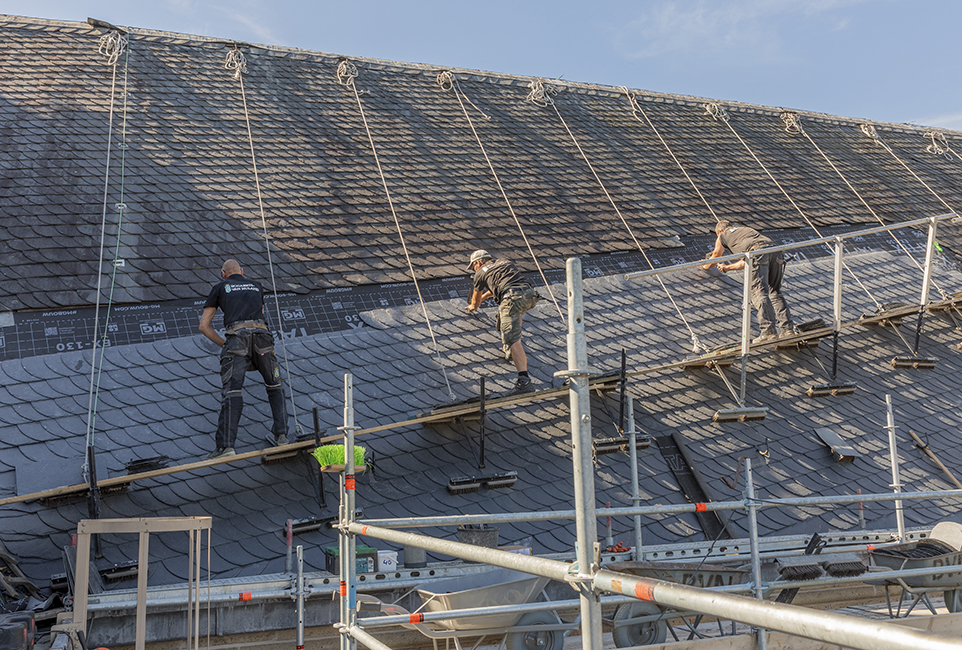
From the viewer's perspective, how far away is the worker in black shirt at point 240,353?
6402 mm

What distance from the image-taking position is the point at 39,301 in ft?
23.5

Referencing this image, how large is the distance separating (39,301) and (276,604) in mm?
3889

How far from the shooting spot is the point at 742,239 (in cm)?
904

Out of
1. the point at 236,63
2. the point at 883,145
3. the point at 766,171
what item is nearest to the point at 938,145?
the point at 883,145

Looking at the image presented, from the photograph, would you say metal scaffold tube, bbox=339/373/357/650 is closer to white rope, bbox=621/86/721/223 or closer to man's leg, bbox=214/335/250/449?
man's leg, bbox=214/335/250/449

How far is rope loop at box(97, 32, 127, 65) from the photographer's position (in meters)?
9.88

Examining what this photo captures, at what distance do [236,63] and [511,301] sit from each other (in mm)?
5572

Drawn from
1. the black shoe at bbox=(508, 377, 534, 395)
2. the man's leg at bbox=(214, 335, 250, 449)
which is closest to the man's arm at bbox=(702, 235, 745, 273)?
the black shoe at bbox=(508, 377, 534, 395)

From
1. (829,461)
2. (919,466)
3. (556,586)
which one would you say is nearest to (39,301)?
(556,586)

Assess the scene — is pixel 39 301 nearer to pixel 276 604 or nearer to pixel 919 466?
pixel 276 604

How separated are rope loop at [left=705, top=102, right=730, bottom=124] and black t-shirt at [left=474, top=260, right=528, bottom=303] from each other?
24.4 ft

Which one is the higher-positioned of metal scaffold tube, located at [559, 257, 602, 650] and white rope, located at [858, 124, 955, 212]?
→ white rope, located at [858, 124, 955, 212]

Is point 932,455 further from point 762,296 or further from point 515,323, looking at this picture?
point 515,323

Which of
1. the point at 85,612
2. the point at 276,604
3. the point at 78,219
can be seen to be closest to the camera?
the point at 85,612
